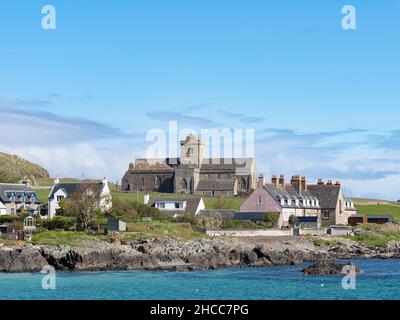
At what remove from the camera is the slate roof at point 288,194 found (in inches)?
3467

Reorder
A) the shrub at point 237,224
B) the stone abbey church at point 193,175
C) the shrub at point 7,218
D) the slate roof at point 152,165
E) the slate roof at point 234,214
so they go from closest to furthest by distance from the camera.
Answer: the shrub at point 7,218 < the shrub at point 237,224 < the slate roof at point 234,214 < the stone abbey church at point 193,175 < the slate roof at point 152,165

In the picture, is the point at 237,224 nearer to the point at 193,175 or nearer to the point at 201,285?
the point at 201,285

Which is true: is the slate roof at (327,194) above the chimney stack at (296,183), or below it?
below

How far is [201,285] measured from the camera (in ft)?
150

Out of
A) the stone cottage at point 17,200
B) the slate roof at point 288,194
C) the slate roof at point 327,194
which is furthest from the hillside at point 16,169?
the slate roof at point 327,194

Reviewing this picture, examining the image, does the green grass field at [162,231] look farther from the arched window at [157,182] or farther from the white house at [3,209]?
the arched window at [157,182]

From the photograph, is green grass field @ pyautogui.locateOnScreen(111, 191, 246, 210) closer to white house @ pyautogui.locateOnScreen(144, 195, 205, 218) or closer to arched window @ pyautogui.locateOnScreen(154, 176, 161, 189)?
white house @ pyautogui.locateOnScreen(144, 195, 205, 218)

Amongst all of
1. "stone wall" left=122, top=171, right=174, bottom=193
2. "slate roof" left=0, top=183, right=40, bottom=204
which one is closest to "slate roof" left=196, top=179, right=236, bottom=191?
"stone wall" left=122, top=171, right=174, bottom=193

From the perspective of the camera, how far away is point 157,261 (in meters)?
57.2

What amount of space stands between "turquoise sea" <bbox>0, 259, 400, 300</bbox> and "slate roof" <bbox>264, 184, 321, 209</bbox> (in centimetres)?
3257

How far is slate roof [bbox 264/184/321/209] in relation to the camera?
88062 mm

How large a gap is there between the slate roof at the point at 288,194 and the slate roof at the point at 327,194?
724 millimetres
